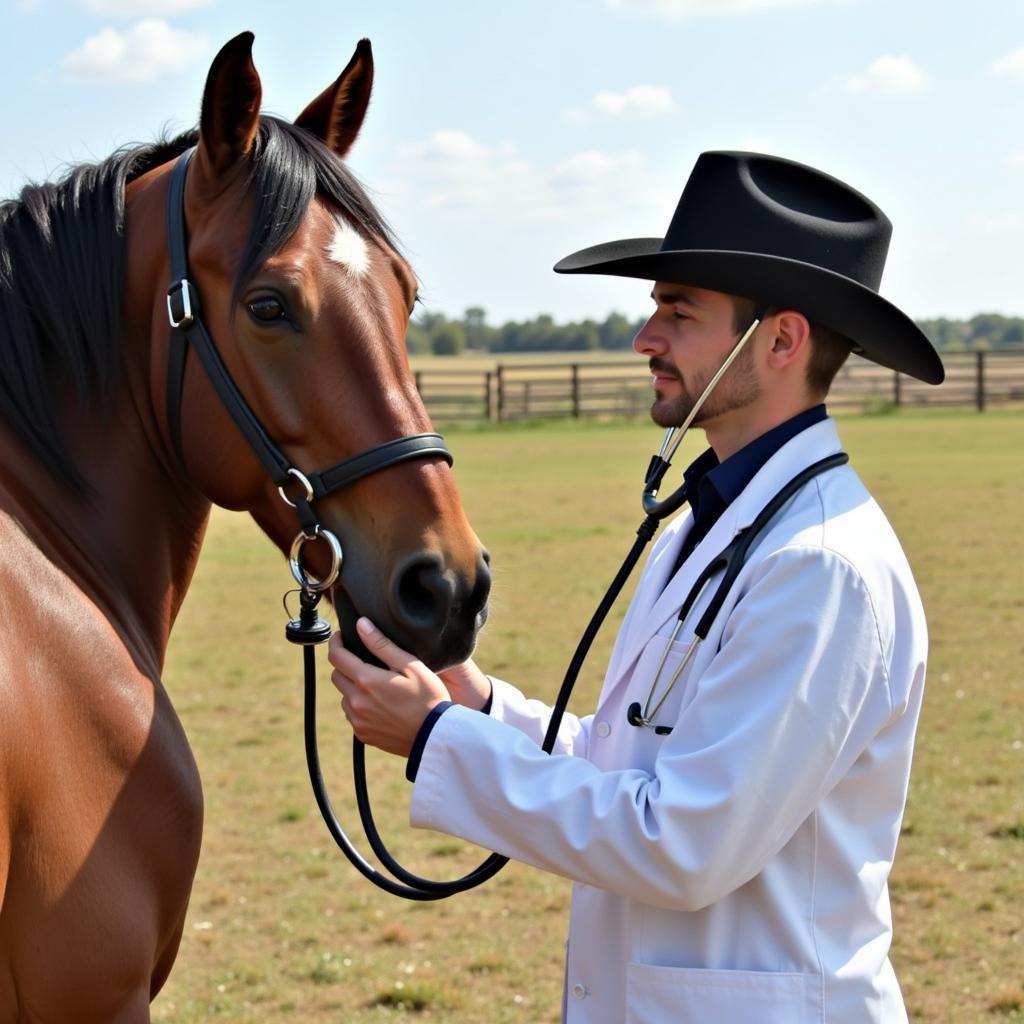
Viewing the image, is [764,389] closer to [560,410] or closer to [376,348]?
[376,348]

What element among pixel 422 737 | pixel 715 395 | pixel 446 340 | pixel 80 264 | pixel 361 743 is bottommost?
pixel 361 743

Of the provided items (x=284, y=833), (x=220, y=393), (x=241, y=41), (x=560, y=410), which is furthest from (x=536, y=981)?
(x=560, y=410)

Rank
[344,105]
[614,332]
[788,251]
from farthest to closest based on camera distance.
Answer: [614,332] < [344,105] < [788,251]

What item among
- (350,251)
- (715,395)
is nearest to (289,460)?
(350,251)

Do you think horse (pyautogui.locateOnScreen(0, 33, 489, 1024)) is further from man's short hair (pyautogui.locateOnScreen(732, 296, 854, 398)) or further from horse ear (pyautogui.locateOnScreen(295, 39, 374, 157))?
man's short hair (pyautogui.locateOnScreen(732, 296, 854, 398))

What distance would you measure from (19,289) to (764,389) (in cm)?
145

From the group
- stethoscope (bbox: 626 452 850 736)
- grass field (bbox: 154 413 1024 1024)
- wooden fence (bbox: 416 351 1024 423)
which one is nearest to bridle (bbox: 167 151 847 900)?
stethoscope (bbox: 626 452 850 736)

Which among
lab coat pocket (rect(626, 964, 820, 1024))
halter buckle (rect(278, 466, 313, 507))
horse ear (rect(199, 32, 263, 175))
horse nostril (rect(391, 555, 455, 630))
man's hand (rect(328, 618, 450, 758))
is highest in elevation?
horse ear (rect(199, 32, 263, 175))

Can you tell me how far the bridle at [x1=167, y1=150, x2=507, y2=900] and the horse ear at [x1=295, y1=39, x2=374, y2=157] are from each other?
16.6 inches

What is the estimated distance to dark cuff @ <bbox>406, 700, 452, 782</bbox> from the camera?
2180mm

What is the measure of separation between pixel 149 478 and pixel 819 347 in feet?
4.41

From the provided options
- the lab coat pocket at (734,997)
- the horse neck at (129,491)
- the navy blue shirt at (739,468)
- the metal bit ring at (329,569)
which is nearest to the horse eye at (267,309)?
the horse neck at (129,491)

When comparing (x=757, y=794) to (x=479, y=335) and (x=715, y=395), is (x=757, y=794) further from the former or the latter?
(x=479, y=335)

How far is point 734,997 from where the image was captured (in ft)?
6.66
